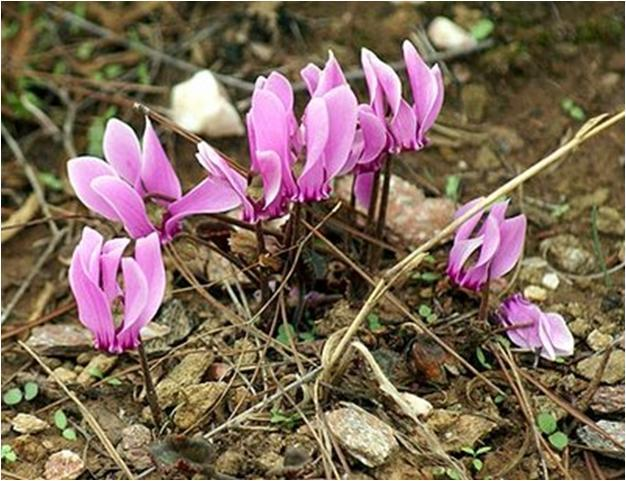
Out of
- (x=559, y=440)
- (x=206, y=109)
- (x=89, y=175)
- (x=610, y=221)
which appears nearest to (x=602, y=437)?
(x=559, y=440)

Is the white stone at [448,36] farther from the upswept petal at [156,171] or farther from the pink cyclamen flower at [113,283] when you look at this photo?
the pink cyclamen flower at [113,283]

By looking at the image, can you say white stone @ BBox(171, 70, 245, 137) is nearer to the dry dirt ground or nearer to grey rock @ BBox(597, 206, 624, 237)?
the dry dirt ground

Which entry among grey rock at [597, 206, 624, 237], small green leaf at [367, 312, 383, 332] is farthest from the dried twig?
grey rock at [597, 206, 624, 237]

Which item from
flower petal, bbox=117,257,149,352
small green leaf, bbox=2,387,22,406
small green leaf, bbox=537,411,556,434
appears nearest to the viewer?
flower petal, bbox=117,257,149,352

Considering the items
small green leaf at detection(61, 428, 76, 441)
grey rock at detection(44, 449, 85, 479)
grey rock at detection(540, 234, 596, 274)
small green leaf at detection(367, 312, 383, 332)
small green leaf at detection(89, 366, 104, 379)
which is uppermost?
small green leaf at detection(367, 312, 383, 332)

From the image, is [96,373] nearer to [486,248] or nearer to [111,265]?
[111,265]

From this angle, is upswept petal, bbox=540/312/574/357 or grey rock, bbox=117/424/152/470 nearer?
grey rock, bbox=117/424/152/470

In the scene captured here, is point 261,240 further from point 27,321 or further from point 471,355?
point 27,321
